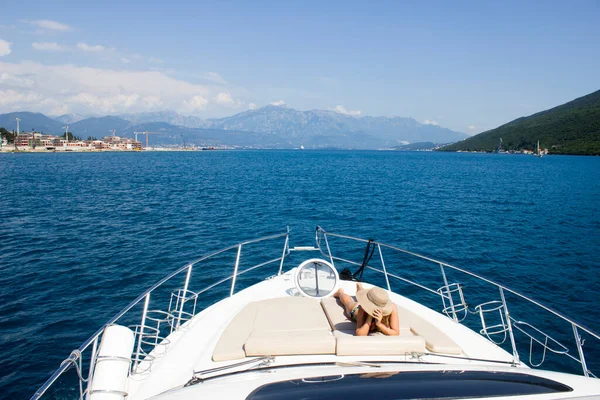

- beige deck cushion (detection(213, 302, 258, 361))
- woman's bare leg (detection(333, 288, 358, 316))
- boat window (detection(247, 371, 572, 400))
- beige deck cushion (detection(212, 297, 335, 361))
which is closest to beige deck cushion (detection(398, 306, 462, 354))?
woman's bare leg (detection(333, 288, 358, 316))

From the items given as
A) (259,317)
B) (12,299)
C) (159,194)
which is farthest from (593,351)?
(159,194)

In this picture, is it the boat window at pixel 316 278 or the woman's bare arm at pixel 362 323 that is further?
the boat window at pixel 316 278

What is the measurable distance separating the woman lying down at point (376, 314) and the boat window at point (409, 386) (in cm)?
145

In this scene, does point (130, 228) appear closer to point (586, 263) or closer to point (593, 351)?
point (593, 351)

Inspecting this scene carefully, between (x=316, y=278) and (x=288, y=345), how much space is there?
239 centimetres

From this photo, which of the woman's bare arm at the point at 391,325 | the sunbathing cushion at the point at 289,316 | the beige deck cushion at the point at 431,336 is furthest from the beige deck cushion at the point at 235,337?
the beige deck cushion at the point at 431,336

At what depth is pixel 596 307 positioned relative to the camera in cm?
1240

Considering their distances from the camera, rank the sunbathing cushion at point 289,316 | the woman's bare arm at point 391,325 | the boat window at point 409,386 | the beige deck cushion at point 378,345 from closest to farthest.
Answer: the boat window at point 409,386 → the beige deck cushion at point 378,345 → the woman's bare arm at point 391,325 → the sunbathing cushion at point 289,316

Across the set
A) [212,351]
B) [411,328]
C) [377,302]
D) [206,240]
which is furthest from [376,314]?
[206,240]

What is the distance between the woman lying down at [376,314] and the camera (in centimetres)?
473

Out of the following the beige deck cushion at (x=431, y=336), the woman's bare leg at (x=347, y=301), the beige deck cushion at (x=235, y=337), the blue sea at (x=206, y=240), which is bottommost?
the blue sea at (x=206, y=240)

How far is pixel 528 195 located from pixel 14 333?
44.5 m

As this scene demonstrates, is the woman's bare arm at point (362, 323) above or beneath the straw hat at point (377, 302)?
beneath

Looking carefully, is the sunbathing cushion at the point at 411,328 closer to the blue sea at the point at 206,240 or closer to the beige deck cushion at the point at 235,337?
the beige deck cushion at the point at 235,337
